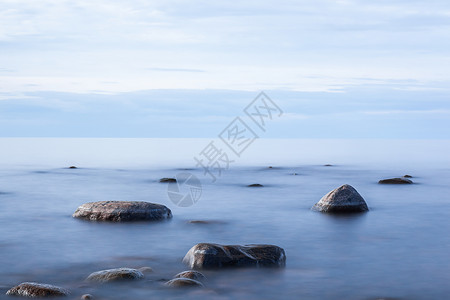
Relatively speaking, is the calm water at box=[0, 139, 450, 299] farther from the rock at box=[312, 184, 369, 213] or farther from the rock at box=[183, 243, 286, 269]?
the rock at box=[312, 184, 369, 213]

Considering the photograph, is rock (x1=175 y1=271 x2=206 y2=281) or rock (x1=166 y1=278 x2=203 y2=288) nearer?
rock (x1=166 y1=278 x2=203 y2=288)

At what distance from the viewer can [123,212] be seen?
15031 millimetres

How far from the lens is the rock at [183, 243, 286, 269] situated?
9690 mm

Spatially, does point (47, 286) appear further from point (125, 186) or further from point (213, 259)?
point (125, 186)

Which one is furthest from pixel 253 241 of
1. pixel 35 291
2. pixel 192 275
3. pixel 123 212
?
pixel 35 291

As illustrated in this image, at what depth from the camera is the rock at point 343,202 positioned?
17047 millimetres

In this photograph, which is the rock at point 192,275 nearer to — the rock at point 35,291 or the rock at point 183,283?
the rock at point 183,283

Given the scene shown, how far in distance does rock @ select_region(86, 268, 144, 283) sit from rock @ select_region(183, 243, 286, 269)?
3.72ft

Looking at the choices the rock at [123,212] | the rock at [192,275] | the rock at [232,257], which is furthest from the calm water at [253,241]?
the rock at [123,212]

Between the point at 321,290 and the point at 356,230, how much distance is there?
19.0ft

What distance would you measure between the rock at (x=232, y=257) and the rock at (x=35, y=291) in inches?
94.8

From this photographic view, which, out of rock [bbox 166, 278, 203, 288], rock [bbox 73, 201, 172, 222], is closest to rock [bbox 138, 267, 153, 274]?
rock [bbox 166, 278, 203, 288]

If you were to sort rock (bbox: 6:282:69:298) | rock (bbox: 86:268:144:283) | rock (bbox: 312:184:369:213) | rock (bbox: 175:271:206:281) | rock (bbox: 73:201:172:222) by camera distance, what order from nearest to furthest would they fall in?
rock (bbox: 6:282:69:298) → rock (bbox: 86:268:144:283) → rock (bbox: 175:271:206:281) → rock (bbox: 73:201:172:222) → rock (bbox: 312:184:369:213)

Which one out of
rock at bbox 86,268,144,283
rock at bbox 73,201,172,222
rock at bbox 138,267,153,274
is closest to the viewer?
rock at bbox 86,268,144,283
